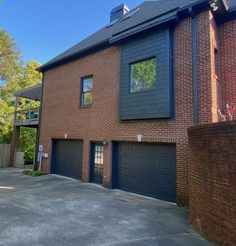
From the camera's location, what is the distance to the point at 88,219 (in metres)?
6.06

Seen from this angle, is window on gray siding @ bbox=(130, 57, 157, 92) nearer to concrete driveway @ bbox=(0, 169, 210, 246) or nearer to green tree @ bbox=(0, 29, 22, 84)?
concrete driveway @ bbox=(0, 169, 210, 246)

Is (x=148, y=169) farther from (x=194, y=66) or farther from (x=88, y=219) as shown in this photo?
(x=194, y=66)

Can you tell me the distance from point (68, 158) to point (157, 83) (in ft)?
23.5

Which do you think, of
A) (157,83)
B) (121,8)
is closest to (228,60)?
(157,83)

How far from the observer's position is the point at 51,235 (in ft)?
16.1

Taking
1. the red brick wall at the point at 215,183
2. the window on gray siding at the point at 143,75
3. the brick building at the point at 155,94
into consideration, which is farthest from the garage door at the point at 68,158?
the red brick wall at the point at 215,183

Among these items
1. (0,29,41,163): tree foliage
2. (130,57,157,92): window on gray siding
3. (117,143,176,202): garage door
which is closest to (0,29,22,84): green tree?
(0,29,41,163): tree foliage

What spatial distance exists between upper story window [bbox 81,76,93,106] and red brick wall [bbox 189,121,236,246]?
7.45 meters

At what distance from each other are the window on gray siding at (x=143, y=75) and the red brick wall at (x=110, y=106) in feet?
2.97

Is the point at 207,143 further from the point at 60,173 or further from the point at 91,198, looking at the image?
the point at 60,173

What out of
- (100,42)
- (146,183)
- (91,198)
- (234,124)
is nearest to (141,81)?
(100,42)

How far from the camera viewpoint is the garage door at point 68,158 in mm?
12438

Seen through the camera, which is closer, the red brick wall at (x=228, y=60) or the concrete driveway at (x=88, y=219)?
the concrete driveway at (x=88, y=219)

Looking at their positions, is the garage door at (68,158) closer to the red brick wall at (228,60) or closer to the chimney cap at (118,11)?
the red brick wall at (228,60)
